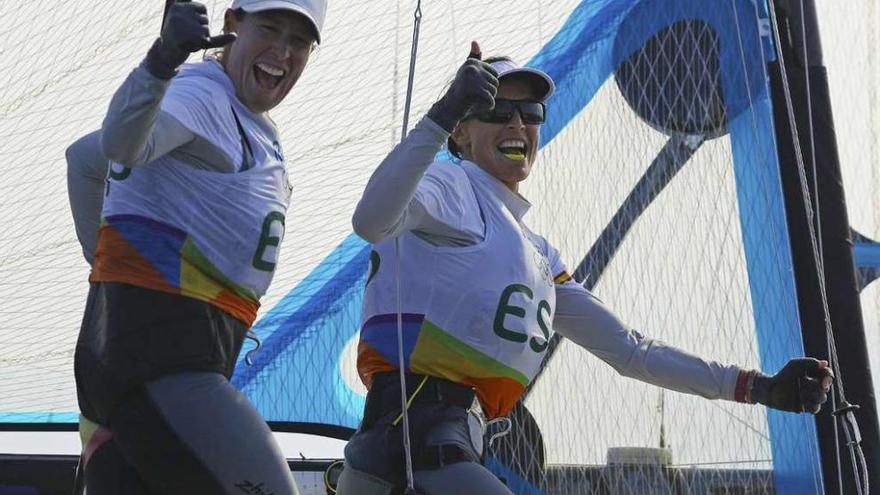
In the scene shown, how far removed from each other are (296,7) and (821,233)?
1194 mm

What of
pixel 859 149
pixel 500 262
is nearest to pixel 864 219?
pixel 859 149

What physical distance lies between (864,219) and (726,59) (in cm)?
44

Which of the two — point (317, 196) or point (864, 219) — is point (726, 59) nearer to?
point (864, 219)

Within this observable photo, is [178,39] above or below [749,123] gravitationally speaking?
below

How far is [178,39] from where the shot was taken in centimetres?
128

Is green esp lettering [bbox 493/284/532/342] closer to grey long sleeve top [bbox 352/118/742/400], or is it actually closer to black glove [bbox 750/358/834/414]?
grey long sleeve top [bbox 352/118/742/400]

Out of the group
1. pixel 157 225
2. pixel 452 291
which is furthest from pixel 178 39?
pixel 452 291

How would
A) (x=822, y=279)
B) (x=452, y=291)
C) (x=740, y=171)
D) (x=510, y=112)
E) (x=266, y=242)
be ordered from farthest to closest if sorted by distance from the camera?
(x=740, y=171) → (x=822, y=279) → (x=510, y=112) → (x=452, y=291) → (x=266, y=242)

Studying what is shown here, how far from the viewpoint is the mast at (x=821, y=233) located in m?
2.33

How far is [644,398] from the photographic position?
2420 mm

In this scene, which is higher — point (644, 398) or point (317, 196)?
point (317, 196)

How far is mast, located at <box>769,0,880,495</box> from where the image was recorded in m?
2.33

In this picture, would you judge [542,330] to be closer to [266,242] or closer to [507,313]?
[507,313]

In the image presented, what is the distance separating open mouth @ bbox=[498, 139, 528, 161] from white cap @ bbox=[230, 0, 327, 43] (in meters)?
0.36
